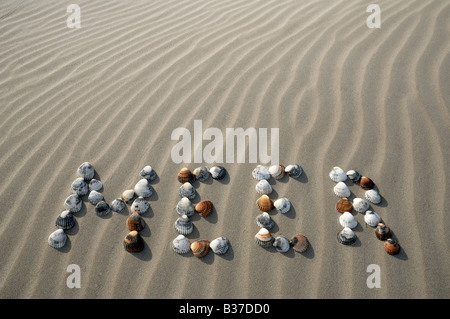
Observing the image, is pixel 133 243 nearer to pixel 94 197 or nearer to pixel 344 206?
pixel 94 197

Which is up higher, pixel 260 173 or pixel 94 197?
pixel 260 173

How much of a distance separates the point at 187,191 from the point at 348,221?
1.39 metres

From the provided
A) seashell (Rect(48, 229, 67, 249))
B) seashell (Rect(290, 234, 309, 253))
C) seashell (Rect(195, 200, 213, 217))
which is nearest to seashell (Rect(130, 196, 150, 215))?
seashell (Rect(195, 200, 213, 217))

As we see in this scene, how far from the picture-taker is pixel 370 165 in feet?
8.52

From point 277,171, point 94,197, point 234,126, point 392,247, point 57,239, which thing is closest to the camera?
point 392,247

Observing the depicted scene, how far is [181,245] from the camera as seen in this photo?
2170 mm

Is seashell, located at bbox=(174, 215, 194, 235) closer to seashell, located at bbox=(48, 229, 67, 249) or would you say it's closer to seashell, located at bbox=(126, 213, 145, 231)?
seashell, located at bbox=(126, 213, 145, 231)

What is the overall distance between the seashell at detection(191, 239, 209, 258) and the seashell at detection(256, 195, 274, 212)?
0.56m

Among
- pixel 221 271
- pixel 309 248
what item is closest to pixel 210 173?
pixel 221 271

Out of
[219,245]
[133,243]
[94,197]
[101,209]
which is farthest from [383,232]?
[94,197]

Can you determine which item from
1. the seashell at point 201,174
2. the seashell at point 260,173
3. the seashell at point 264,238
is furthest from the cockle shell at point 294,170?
the seashell at point 201,174

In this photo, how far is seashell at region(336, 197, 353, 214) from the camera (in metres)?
2.33

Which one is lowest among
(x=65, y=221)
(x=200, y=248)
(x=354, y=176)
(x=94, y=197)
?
(x=200, y=248)

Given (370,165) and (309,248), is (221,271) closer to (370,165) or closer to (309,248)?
(309,248)
